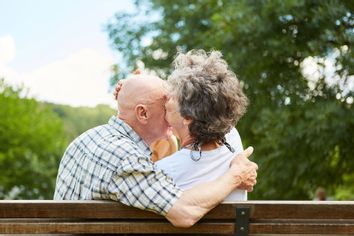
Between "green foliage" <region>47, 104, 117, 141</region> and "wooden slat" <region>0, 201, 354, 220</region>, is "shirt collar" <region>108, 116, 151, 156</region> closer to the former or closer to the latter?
"wooden slat" <region>0, 201, 354, 220</region>

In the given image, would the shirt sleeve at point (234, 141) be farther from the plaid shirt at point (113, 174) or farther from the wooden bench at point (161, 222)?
the wooden bench at point (161, 222)

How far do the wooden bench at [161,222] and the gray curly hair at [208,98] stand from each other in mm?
393

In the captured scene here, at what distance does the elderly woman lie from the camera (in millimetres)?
3527

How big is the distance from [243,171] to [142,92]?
74 cm

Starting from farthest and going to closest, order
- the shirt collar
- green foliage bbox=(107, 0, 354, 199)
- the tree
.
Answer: the tree, green foliage bbox=(107, 0, 354, 199), the shirt collar

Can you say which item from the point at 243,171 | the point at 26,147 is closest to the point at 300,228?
the point at 243,171

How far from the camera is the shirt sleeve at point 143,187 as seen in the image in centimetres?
329

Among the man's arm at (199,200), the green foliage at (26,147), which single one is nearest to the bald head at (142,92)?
the man's arm at (199,200)

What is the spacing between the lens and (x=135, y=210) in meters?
3.32

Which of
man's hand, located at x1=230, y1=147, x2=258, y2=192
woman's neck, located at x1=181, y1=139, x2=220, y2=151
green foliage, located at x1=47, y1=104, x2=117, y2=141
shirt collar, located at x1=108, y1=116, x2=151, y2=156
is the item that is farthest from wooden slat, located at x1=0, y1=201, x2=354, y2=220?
green foliage, located at x1=47, y1=104, x2=117, y2=141

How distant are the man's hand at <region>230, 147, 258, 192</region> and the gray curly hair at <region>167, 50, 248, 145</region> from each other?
0.44 ft

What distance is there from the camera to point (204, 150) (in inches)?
141

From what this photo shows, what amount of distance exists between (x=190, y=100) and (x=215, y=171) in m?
A: 0.33

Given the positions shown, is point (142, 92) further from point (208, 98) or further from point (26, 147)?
point (26, 147)
